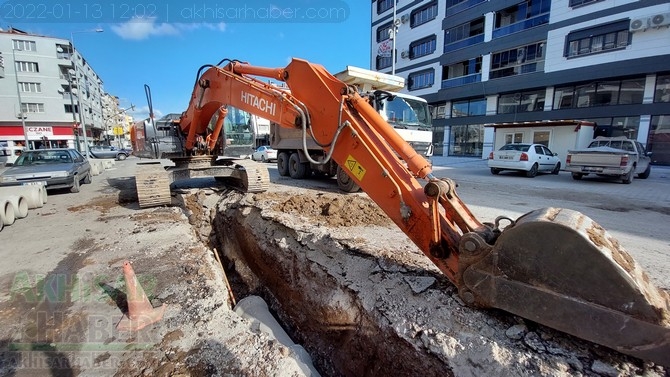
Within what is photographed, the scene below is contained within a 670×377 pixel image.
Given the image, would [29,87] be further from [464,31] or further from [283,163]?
[464,31]

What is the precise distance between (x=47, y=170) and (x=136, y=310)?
933 cm

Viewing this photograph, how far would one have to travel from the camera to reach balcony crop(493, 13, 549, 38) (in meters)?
21.8

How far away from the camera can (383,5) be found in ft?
115

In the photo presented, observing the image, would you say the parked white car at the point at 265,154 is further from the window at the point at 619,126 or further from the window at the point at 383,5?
the window at the point at 383,5

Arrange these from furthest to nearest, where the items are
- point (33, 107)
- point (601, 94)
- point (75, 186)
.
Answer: point (33, 107) → point (601, 94) → point (75, 186)

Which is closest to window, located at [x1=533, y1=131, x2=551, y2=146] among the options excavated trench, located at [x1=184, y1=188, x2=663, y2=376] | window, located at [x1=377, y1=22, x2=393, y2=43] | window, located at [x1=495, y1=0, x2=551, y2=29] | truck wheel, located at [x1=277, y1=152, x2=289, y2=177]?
window, located at [x1=495, y1=0, x2=551, y2=29]

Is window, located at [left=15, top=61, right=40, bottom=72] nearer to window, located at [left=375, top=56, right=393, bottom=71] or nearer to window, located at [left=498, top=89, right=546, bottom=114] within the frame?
window, located at [left=375, top=56, right=393, bottom=71]

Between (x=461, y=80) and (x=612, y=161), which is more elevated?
(x=461, y=80)

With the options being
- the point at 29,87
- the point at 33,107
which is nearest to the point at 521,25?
the point at 33,107

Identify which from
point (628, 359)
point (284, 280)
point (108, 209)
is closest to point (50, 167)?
point (108, 209)

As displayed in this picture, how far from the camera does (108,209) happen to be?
7258 mm

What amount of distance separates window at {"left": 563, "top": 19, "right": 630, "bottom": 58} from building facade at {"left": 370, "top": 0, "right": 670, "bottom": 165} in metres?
0.05

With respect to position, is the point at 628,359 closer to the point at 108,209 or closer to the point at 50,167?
the point at 108,209

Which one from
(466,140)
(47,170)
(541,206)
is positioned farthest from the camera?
(466,140)
